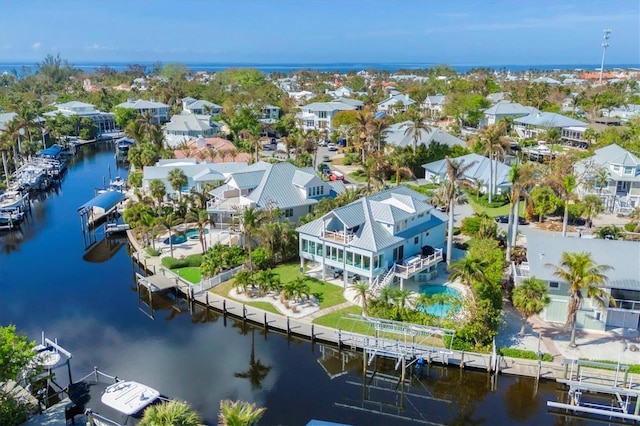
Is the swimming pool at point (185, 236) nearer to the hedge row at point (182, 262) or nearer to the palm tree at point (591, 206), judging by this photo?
the hedge row at point (182, 262)

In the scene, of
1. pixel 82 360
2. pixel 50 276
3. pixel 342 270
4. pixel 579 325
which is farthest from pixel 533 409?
pixel 50 276

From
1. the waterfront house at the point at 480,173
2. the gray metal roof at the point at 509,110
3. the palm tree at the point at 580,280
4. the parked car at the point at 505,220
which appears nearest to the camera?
the palm tree at the point at 580,280

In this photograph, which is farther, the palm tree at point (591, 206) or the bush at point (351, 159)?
the bush at point (351, 159)

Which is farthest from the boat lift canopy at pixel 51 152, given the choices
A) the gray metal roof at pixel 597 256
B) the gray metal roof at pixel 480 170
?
the gray metal roof at pixel 597 256

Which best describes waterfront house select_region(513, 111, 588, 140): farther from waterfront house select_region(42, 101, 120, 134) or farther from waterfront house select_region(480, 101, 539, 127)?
waterfront house select_region(42, 101, 120, 134)

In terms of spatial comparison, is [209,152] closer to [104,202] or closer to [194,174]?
[194,174]

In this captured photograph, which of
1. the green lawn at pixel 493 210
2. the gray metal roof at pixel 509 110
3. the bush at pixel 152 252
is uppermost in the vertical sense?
the gray metal roof at pixel 509 110

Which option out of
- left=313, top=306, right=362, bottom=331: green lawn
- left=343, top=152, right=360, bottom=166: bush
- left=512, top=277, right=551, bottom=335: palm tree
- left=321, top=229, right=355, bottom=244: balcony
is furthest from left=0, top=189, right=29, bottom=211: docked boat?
left=512, top=277, right=551, bottom=335: palm tree
